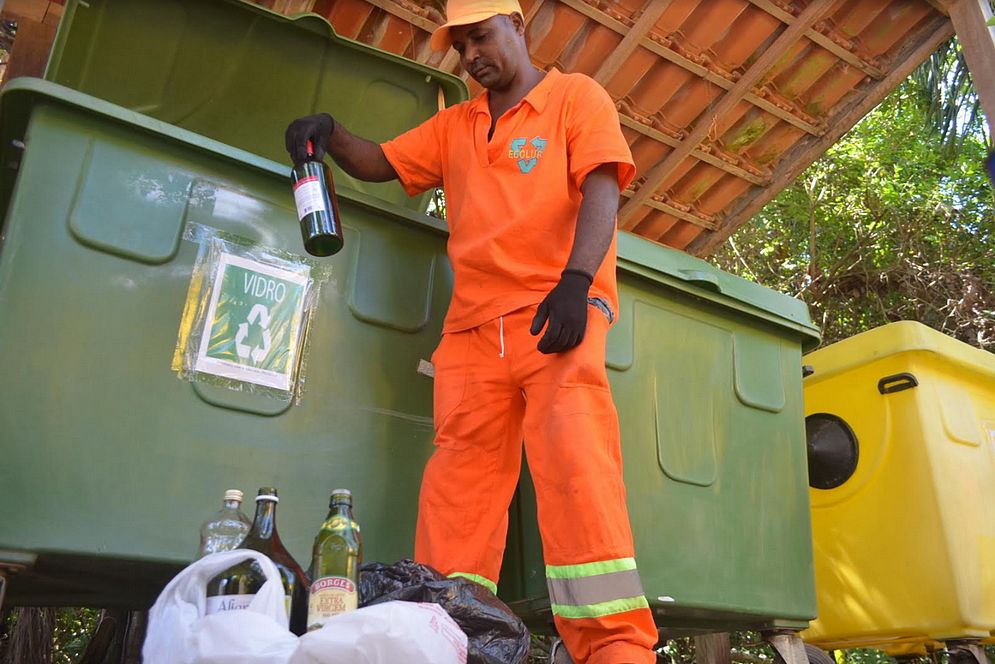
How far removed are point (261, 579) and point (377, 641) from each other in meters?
0.27

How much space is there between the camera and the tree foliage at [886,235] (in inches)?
295

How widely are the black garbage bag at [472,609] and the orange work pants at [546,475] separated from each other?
40cm

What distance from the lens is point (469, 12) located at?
2348mm

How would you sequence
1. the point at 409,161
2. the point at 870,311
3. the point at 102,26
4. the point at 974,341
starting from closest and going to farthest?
the point at 409,161 < the point at 102,26 < the point at 974,341 < the point at 870,311

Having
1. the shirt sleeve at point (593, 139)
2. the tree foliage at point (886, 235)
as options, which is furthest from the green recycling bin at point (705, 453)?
the tree foliage at point (886, 235)

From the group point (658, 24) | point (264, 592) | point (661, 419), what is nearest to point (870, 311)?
point (658, 24)

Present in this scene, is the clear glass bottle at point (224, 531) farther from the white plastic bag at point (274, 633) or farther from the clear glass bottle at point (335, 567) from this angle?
the white plastic bag at point (274, 633)

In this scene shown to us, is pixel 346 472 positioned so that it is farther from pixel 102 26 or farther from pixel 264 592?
pixel 102 26

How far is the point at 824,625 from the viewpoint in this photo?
312 cm

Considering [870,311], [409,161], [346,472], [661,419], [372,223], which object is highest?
[870,311]

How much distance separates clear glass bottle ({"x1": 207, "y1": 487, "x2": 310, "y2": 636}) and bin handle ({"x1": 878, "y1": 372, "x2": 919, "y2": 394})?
2.31m

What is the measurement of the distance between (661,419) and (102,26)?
1998mm

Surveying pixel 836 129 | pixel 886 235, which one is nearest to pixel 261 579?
pixel 836 129

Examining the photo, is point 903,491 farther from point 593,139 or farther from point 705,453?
point 593,139
